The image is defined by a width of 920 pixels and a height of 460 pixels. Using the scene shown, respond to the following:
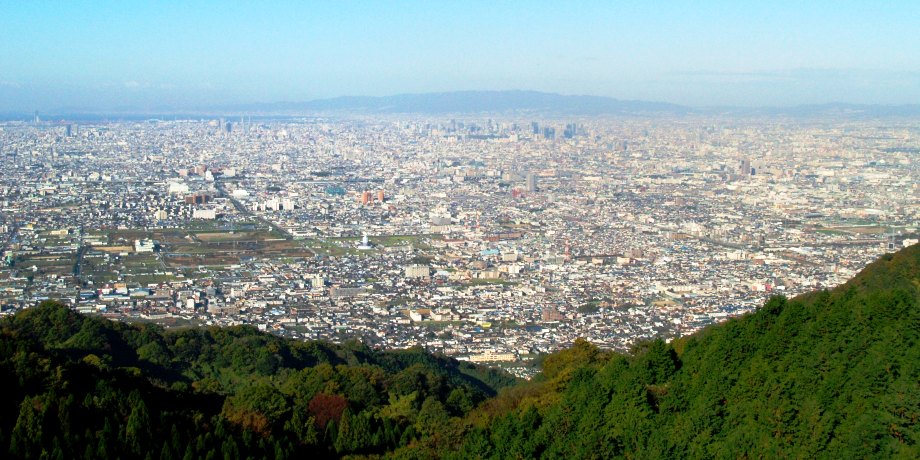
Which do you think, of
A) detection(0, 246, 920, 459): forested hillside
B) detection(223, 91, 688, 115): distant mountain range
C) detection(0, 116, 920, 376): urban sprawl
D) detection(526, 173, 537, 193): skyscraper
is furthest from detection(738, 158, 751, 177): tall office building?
detection(223, 91, 688, 115): distant mountain range

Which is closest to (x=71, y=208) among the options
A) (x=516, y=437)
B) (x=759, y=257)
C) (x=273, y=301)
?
(x=273, y=301)

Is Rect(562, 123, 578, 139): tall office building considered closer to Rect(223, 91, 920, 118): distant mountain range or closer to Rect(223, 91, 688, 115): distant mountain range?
Rect(223, 91, 920, 118): distant mountain range

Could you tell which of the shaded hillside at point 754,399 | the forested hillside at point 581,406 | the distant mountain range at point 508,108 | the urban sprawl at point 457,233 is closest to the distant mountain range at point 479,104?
the distant mountain range at point 508,108

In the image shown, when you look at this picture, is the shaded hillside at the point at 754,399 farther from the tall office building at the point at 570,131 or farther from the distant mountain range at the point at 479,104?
the distant mountain range at the point at 479,104

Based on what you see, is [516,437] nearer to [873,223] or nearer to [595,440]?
[595,440]

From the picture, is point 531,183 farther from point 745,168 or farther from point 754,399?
point 754,399
